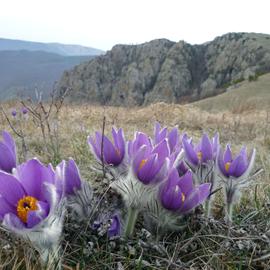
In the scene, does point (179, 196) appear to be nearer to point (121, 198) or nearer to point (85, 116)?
point (121, 198)

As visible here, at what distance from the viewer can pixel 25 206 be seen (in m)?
1.08

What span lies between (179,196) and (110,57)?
68.3 metres

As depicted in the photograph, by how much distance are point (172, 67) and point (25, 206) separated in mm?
60777

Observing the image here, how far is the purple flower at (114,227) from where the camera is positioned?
4.41 ft

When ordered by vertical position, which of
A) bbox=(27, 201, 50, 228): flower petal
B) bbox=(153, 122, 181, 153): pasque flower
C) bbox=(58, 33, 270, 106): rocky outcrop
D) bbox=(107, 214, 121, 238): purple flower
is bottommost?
bbox=(58, 33, 270, 106): rocky outcrop

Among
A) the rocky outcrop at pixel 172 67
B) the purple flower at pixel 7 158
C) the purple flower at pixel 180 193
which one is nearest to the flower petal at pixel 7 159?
the purple flower at pixel 7 158

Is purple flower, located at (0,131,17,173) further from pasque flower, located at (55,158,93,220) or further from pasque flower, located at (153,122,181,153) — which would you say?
pasque flower, located at (153,122,181,153)

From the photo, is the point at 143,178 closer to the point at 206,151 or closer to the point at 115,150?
the point at 115,150

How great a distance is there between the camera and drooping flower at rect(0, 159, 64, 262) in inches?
40.2

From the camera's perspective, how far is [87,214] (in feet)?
4.41

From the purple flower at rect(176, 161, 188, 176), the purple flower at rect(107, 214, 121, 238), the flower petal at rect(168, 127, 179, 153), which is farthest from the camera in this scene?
the flower petal at rect(168, 127, 179, 153)

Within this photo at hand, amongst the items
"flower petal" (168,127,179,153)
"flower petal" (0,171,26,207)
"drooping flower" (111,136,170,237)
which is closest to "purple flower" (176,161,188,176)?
"flower petal" (168,127,179,153)

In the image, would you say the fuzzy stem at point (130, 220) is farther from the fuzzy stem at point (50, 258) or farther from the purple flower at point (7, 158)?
the purple flower at point (7, 158)

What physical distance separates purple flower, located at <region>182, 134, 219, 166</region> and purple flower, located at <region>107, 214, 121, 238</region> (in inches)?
12.4
